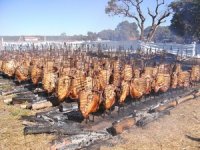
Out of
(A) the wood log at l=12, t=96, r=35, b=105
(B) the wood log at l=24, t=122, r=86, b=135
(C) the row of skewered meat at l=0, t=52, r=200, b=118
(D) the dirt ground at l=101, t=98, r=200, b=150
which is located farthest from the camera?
(A) the wood log at l=12, t=96, r=35, b=105

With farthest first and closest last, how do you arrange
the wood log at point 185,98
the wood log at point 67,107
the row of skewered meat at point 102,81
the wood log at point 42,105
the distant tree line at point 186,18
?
the distant tree line at point 186,18 → the wood log at point 185,98 → the wood log at point 42,105 → the wood log at point 67,107 → the row of skewered meat at point 102,81

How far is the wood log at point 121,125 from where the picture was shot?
6812mm

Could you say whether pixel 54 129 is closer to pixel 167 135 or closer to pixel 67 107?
pixel 67 107

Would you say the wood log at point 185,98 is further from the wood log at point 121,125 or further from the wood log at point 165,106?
the wood log at point 121,125

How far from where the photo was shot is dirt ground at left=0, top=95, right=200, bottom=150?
20.8 ft

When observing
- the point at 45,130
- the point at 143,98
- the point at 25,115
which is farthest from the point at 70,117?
the point at 143,98

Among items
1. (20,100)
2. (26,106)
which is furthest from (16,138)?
(20,100)

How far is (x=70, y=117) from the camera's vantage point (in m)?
7.85

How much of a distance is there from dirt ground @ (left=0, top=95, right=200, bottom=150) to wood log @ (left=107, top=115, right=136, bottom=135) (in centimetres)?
12

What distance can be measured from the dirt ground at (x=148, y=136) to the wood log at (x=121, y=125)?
12 centimetres

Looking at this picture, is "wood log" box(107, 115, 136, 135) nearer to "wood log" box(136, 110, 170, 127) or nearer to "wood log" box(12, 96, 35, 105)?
"wood log" box(136, 110, 170, 127)

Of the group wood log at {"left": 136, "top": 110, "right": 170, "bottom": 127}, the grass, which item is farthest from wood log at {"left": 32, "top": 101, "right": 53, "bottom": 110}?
wood log at {"left": 136, "top": 110, "right": 170, "bottom": 127}

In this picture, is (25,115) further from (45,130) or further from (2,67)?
(2,67)

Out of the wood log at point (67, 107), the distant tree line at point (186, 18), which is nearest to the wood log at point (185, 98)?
the wood log at point (67, 107)
